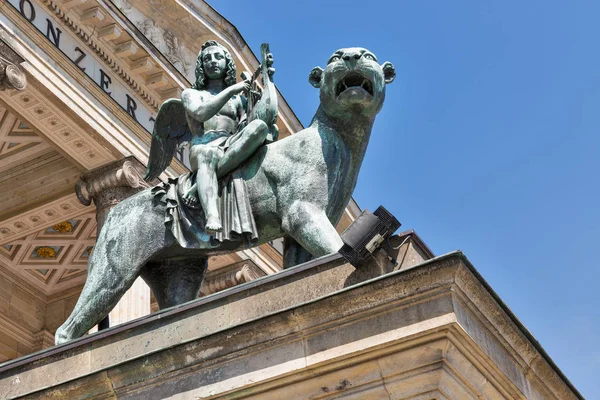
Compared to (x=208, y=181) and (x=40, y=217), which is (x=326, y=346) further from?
(x=40, y=217)

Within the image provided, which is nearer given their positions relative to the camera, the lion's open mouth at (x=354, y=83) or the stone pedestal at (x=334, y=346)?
the stone pedestal at (x=334, y=346)

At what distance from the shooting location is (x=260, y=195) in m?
9.34

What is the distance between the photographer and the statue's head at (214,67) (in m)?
10.5

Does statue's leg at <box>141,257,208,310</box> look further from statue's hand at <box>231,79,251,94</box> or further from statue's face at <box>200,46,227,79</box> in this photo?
statue's face at <box>200,46,227,79</box>

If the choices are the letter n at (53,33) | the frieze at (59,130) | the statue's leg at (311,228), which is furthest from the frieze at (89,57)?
the statue's leg at (311,228)

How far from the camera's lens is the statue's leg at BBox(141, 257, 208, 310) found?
960 centimetres

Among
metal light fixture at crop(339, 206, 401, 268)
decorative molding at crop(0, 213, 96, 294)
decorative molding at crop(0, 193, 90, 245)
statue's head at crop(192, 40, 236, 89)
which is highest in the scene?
decorative molding at crop(0, 213, 96, 294)

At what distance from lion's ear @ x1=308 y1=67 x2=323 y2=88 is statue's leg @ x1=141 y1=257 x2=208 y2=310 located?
1.60 metres

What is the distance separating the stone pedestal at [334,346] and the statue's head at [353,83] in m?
1.72

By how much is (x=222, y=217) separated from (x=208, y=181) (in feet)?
1.06

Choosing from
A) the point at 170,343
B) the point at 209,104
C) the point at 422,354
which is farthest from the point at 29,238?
the point at 422,354

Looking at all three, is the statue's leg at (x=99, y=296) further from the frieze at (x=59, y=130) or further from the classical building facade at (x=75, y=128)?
the frieze at (x=59, y=130)

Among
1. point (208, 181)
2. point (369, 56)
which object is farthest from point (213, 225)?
point (369, 56)

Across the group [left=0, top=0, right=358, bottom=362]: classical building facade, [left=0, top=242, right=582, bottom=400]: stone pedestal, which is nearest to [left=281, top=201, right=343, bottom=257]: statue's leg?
[left=0, top=242, right=582, bottom=400]: stone pedestal
